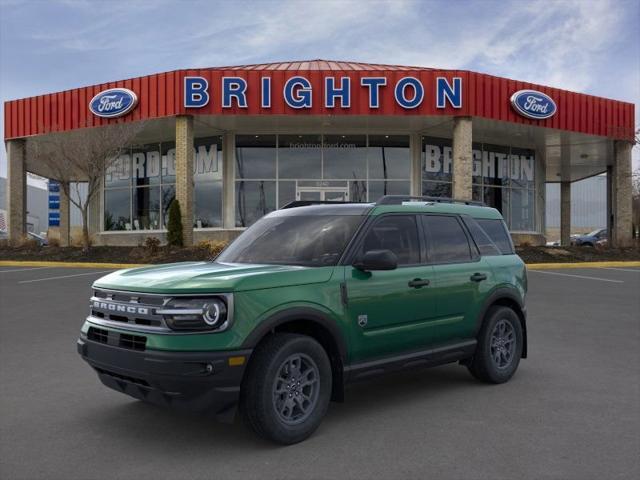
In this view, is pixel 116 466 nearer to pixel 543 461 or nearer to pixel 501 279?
pixel 543 461

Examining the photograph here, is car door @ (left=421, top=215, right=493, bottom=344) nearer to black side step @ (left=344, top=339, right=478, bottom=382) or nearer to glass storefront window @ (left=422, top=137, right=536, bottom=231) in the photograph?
black side step @ (left=344, top=339, right=478, bottom=382)

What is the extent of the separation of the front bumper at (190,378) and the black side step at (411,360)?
102cm

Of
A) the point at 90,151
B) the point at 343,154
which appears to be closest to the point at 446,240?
the point at 90,151

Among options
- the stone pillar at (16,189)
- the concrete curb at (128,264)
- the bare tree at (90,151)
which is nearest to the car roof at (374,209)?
the concrete curb at (128,264)

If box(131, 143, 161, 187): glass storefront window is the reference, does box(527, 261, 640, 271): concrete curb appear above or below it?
below

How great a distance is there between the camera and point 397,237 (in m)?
5.31

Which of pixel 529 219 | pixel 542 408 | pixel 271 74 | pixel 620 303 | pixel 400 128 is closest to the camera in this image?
Result: pixel 542 408

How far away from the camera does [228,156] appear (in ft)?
83.1

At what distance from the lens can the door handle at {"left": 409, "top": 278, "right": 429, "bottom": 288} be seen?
16.8ft

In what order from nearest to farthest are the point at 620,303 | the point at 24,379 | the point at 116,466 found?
the point at 116,466
the point at 24,379
the point at 620,303

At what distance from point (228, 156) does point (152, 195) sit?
14.0 feet

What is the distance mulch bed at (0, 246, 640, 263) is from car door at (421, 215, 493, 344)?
47.9ft

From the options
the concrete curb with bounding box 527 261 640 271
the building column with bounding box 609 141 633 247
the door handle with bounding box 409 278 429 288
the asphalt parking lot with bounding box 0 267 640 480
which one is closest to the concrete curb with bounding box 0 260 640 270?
the concrete curb with bounding box 527 261 640 271

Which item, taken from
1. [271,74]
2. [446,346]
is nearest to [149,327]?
[446,346]
